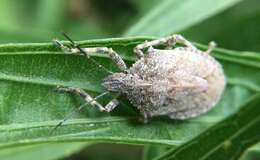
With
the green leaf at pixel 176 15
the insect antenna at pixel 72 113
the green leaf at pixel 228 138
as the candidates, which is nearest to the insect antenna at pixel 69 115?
the insect antenna at pixel 72 113

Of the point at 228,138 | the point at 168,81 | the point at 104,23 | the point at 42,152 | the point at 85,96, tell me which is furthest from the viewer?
the point at 104,23

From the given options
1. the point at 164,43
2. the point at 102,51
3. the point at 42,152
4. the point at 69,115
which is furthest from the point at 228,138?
the point at 42,152

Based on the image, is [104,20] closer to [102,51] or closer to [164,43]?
[164,43]

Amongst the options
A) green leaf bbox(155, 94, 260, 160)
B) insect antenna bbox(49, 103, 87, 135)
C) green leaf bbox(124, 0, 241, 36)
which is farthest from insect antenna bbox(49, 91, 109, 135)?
green leaf bbox(124, 0, 241, 36)

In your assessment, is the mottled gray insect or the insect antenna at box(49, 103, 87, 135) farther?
the mottled gray insect

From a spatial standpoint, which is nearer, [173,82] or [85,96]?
[85,96]

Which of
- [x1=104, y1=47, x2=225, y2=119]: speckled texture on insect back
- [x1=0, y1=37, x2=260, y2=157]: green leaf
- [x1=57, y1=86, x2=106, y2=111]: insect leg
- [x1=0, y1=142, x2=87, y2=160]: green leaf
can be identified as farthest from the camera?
[x1=0, y1=142, x2=87, y2=160]: green leaf

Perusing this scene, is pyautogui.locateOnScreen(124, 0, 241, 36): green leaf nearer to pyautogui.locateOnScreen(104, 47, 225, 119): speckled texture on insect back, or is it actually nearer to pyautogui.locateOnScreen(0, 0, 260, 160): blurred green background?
pyautogui.locateOnScreen(0, 0, 260, 160): blurred green background
